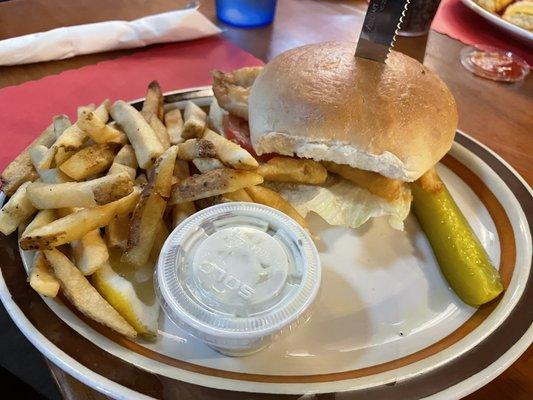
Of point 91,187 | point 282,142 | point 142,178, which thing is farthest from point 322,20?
point 91,187

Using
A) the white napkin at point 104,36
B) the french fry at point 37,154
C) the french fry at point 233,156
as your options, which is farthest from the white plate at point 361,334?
the white napkin at point 104,36

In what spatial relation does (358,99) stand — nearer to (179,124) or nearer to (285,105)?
(285,105)

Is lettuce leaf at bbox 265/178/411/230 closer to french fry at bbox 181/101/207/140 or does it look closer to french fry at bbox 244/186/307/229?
french fry at bbox 244/186/307/229

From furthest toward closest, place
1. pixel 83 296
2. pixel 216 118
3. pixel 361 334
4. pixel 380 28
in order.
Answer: pixel 216 118, pixel 380 28, pixel 361 334, pixel 83 296

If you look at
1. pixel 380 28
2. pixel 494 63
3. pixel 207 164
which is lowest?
pixel 494 63

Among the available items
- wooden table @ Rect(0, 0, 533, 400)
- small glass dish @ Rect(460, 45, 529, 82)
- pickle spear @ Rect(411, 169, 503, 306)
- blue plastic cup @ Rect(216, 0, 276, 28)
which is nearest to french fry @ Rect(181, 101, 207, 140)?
pickle spear @ Rect(411, 169, 503, 306)

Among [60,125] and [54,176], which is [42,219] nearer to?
[54,176]

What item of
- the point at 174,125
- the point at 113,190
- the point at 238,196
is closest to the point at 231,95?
the point at 174,125
